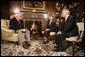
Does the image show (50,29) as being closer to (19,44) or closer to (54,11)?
(19,44)

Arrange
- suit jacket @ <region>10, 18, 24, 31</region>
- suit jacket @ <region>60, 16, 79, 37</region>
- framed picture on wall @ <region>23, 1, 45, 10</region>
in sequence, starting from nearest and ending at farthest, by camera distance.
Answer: suit jacket @ <region>60, 16, 79, 37</region>
suit jacket @ <region>10, 18, 24, 31</region>
framed picture on wall @ <region>23, 1, 45, 10</region>

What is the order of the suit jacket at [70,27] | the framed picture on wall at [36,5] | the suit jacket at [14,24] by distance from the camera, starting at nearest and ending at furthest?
the suit jacket at [70,27] → the suit jacket at [14,24] → the framed picture on wall at [36,5]

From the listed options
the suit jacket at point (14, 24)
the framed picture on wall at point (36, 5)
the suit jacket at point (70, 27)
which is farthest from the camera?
the framed picture on wall at point (36, 5)

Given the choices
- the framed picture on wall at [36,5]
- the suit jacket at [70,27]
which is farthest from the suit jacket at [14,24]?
the framed picture on wall at [36,5]

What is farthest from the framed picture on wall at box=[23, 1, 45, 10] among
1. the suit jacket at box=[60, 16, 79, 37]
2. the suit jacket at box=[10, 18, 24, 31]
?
the suit jacket at box=[60, 16, 79, 37]

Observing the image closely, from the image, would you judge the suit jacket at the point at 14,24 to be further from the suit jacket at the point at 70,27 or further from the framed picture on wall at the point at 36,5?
the framed picture on wall at the point at 36,5

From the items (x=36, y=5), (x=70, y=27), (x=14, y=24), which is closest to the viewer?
(x=70, y=27)

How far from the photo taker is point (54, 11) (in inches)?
215

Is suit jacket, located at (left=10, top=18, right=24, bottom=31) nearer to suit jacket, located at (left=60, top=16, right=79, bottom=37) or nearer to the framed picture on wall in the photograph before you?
suit jacket, located at (left=60, top=16, right=79, bottom=37)

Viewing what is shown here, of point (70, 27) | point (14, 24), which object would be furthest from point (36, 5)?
point (70, 27)

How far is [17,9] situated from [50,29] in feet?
8.91

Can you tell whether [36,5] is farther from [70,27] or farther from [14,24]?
[70,27]

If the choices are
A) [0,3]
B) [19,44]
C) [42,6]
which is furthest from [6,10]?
[19,44]

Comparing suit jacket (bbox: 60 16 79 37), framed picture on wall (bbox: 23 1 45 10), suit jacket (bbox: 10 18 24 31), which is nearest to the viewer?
suit jacket (bbox: 60 16 79 37)
